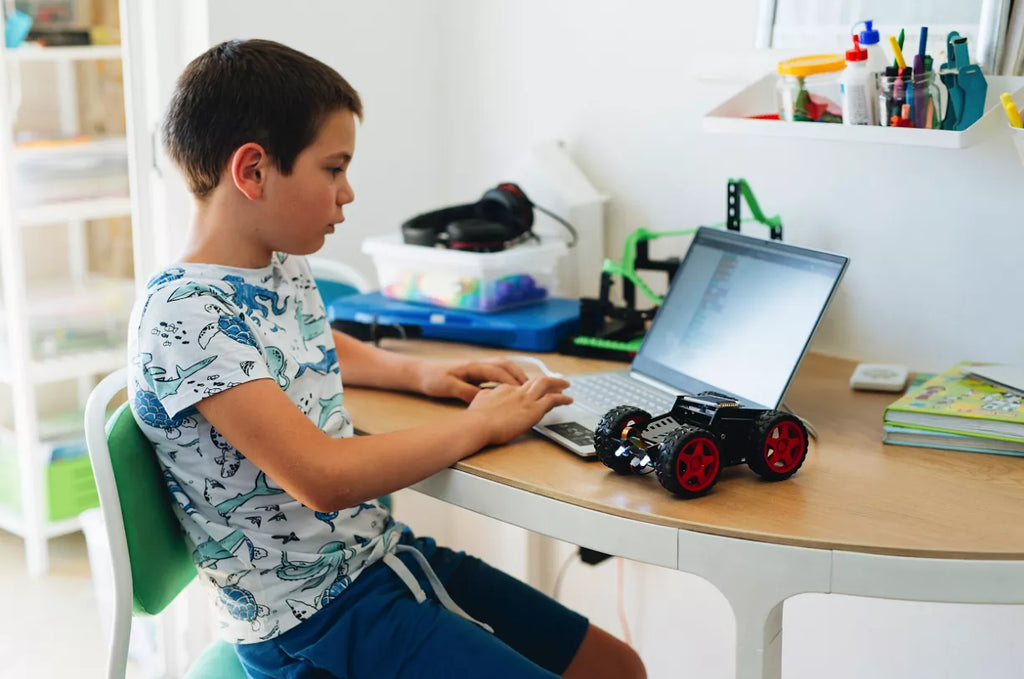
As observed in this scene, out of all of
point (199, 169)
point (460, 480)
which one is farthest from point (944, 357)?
point (199, 169)

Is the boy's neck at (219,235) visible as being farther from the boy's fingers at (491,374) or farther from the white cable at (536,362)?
the white cable at (536,362)

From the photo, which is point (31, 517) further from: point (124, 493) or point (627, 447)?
point (627, 447)

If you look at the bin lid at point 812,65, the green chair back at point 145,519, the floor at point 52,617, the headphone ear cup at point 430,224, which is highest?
the bin lid at point 812,65

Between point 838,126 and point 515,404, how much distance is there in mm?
558

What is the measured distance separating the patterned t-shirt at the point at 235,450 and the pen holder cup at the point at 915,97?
78cm

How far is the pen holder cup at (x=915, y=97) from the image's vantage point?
1383mm

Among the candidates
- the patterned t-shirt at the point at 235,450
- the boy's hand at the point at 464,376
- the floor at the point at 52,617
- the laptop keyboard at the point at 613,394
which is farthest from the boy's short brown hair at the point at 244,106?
the floor at the point at 52,617

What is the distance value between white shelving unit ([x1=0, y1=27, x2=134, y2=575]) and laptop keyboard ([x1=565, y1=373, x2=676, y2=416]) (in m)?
1.14

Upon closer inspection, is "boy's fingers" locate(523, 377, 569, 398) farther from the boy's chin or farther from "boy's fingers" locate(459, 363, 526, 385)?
the boy's chin

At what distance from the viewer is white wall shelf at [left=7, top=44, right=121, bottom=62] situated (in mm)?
2217

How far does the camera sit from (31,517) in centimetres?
248

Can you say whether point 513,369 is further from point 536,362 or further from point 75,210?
point 75,210

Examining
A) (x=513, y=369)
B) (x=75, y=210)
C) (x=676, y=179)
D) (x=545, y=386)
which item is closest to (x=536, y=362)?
(x=513, y=369)

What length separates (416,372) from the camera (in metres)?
1.51
